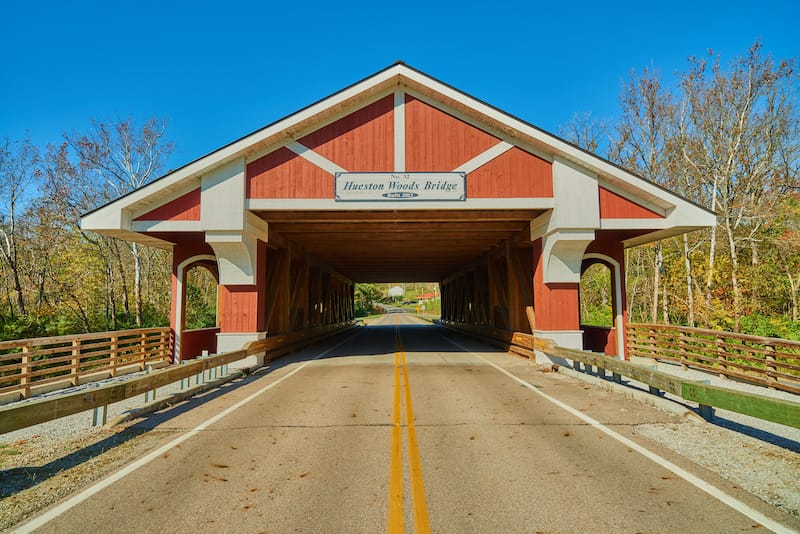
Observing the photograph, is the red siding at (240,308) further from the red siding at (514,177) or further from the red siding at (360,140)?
the red siding at (514,177)

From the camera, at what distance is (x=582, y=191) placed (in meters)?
14.0

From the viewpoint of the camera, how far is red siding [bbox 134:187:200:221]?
13.7 meters

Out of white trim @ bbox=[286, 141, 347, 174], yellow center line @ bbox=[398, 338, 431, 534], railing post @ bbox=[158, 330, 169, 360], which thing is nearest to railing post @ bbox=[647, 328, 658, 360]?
yellow center line @ bbox=[398, 338, 431, 534]

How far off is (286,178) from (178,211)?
358 centimetres

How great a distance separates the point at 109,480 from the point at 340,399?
471 cm

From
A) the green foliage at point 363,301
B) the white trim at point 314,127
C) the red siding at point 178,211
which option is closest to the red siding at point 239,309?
the red siding at point 178,211

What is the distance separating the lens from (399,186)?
45.5ft

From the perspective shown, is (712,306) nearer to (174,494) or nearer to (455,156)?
(455,156)

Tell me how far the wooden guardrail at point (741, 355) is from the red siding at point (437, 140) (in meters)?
8.90

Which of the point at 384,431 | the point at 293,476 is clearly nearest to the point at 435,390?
the point at 384,431

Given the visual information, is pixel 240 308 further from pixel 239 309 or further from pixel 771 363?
pixel 771 363

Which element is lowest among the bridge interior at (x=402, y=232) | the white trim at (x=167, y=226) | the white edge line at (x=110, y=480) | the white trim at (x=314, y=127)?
the white edge line at (x=110, y=480)

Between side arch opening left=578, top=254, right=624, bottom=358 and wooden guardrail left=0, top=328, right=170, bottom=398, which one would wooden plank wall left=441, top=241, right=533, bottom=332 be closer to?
side arch opening left=578, top=254, right=624, bottom=358

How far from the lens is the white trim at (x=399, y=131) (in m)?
14.0
